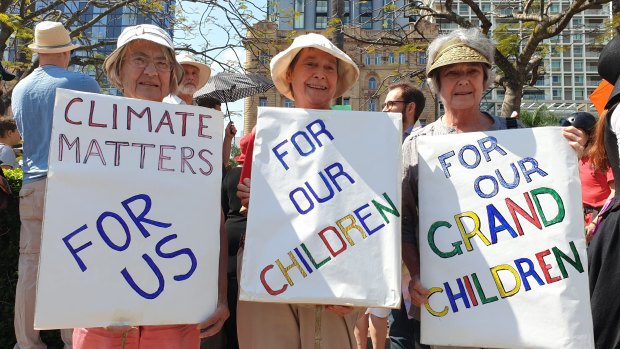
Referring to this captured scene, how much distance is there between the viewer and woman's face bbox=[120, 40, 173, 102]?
84.0 inches

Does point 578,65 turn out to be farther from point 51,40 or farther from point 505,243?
point 505,243

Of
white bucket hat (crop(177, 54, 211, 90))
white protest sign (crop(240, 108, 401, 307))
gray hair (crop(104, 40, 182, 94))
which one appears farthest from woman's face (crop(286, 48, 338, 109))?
white bucket hat (crop(177, 54, 211, 90))

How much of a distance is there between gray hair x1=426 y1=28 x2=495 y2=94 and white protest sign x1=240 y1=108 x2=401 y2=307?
49 centimetres

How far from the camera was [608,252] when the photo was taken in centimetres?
233

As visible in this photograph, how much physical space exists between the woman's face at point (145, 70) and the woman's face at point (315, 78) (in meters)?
0.52

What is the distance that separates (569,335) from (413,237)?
2.09 feet

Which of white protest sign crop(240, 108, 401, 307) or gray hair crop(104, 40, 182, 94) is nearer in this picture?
white protest sign crop(240, 108, 401, 307)

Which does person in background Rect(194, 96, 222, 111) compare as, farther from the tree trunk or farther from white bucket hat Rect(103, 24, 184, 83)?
the tree trunk

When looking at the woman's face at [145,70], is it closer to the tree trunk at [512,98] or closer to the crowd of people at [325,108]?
the crowd of people at [325,108]

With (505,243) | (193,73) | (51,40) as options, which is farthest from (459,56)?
(51,40)

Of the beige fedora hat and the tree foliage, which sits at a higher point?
the tree foliage

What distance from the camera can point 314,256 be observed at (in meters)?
1.86

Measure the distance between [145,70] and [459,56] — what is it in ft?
3.91

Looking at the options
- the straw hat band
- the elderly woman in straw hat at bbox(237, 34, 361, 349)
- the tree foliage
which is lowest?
the elderly woman in straw hat at bbox(237, 34, 361, 349)
